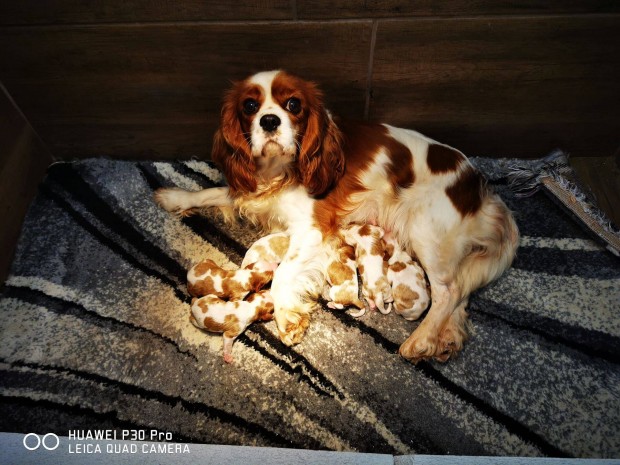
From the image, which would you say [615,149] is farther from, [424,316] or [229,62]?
[229,62]

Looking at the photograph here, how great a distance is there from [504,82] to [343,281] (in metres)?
1.18

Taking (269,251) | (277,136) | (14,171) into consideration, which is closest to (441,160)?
(277,136)

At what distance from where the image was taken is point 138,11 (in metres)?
1.70

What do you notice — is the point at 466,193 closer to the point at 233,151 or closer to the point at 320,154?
the point at 320,154

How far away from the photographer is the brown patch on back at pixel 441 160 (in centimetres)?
179

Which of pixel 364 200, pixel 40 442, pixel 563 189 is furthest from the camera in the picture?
pixel 563 189

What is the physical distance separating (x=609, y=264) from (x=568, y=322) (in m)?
0.38

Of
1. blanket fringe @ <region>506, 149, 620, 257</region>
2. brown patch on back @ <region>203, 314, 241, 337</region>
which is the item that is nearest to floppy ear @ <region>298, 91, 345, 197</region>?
brown patch on back @ <region>203, 314, 241, 337</region>

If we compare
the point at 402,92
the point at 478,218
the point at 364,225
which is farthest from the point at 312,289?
the point at 402,92

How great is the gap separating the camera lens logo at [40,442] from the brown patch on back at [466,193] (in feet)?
5.34

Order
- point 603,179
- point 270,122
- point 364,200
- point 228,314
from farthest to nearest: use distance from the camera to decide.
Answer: point 603,179, point 364,200, point 228,314, point 270,122

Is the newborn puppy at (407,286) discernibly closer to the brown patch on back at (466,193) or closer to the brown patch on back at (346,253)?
the brown patch on back at (346,253)

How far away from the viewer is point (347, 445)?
156 cm

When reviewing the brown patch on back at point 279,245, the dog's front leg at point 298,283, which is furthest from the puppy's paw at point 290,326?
the brown patch on back at point 279,245
